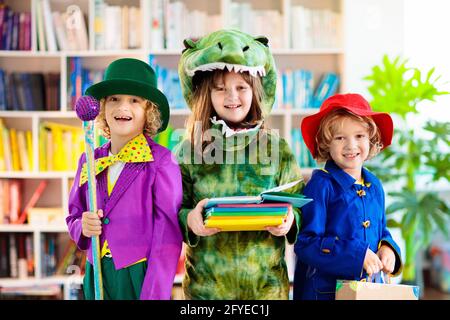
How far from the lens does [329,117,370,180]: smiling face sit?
167 centimetres

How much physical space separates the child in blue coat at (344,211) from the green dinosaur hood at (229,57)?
0.21 m

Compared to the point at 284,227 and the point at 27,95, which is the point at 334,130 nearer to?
the point at 284,227

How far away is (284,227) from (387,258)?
1.05 feet

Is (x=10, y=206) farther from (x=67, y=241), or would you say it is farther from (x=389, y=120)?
(x=389, y=120)

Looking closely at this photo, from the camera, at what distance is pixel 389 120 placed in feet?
5.64

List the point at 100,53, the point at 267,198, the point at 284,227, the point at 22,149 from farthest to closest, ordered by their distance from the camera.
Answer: the point at 22,149 → the point at 100,53 → the point at 284,227 → the point at 267,198

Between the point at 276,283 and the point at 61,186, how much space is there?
2.44 m

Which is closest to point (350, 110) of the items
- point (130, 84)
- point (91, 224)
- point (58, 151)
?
point (130, 84)

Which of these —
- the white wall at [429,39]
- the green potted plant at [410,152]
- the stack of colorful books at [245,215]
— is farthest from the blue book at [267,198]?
the white wall at [429,39]

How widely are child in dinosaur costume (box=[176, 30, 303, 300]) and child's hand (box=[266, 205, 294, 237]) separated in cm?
5

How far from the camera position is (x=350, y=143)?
1.67m

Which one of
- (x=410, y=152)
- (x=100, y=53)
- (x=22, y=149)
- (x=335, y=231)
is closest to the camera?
(x=335, y=231)

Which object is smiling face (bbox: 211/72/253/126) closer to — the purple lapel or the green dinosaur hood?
the green dinosaur hood

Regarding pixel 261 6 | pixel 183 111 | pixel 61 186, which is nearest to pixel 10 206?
pixel 61 186
